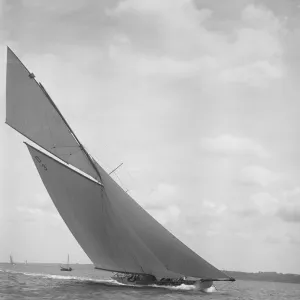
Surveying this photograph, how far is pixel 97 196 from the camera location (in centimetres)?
3475

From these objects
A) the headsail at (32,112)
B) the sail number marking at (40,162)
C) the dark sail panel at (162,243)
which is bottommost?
the dark sail panel at (162,243)

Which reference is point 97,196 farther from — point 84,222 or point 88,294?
point 88,294

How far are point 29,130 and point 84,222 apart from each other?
7.59 m

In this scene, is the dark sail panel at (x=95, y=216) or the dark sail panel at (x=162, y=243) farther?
the dark sail panel at (x=95, y=216)

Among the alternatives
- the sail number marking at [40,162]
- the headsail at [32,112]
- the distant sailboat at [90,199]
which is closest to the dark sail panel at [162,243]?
the distant sailboat at [90,199]

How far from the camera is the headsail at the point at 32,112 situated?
33.4 meters

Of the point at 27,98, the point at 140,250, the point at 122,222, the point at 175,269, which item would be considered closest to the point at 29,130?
the point at 27,98

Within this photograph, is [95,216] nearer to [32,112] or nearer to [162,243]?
[162,243]

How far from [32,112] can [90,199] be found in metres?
7.30

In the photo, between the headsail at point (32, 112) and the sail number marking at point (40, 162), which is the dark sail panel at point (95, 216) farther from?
the headsail at point (32, 112)

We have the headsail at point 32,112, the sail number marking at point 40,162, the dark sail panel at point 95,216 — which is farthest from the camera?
the sail number marking at point 40,162

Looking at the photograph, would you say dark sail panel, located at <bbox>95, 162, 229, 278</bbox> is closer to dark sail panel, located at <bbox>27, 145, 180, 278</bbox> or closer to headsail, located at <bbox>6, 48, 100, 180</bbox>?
dark sail panel, located at <bbox>27, 145, 180, 278</bbox>

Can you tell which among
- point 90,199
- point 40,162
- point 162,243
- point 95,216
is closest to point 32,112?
point 40,162

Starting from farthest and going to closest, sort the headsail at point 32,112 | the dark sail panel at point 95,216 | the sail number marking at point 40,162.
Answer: the sail number marking at point 40,162 < the dark sail panel at point 95,216 < the headsail at point 32,112
